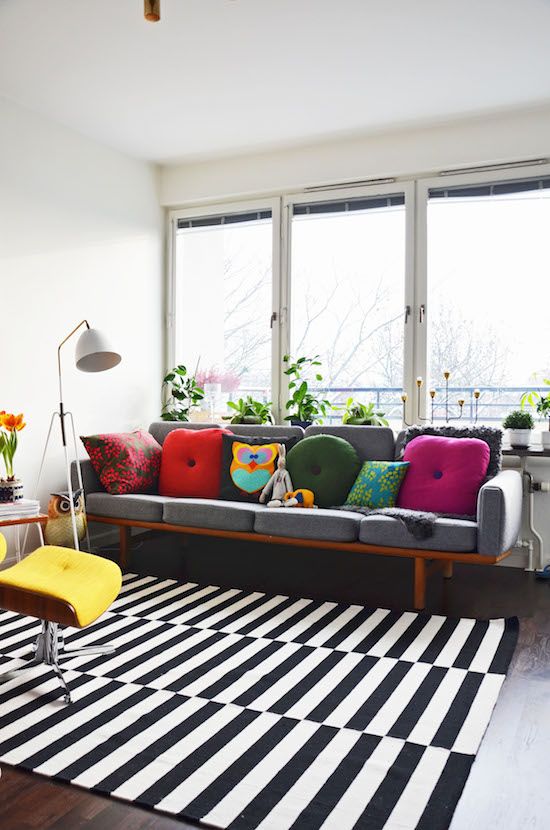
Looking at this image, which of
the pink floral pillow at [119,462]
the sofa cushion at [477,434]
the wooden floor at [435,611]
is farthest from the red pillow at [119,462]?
the sofa cushion at [477,434]

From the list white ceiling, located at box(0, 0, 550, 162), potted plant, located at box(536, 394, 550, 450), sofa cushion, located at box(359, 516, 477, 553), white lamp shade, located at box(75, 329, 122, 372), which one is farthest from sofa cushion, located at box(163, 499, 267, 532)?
white ceiling, located at box(0, 0, 550, 162)

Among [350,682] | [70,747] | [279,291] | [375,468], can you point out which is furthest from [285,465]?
[70,747]

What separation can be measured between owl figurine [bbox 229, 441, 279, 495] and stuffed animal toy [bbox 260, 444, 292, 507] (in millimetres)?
66

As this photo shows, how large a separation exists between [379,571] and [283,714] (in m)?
2.07

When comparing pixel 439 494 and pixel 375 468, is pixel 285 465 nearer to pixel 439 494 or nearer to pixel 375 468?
pixel 375 468

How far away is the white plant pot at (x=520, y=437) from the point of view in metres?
4.30

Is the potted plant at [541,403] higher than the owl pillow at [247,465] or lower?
higher

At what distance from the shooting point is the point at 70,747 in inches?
87.0

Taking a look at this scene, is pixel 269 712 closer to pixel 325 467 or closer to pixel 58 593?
pixel 58 593

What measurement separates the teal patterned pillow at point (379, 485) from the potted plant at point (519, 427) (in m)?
0.71

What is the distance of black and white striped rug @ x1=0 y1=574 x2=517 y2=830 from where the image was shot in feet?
6.41

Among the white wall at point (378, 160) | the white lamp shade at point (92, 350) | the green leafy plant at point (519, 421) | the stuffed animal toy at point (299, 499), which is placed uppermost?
the white wall at point (378, 160)

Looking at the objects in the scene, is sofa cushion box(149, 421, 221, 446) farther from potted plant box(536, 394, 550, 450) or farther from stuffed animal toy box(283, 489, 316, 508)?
potted plant box(536, 394, 550, 450)

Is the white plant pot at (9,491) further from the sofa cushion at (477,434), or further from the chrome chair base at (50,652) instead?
the sofa cushion at (477,434)
